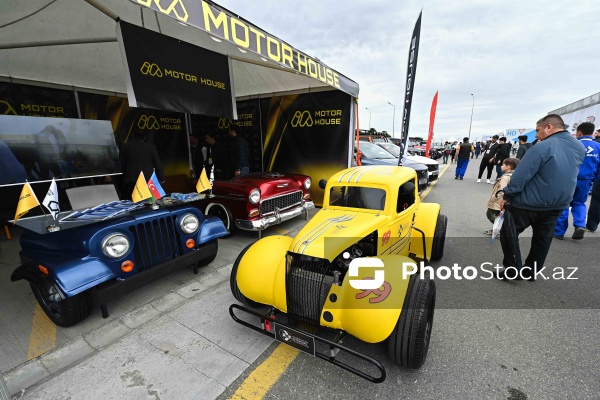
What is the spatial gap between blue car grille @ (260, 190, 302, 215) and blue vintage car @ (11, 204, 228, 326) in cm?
183

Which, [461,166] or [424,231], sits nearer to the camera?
[424,231]

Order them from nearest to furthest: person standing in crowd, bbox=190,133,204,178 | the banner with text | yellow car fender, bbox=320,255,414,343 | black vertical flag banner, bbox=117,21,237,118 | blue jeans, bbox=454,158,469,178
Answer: yellow car fender, bbox=320,255,414,343 < the banner with text < black vertical flag banner, bbox=117,21,237,118 < person standing in crowd, bbox=190,133,204,178 < blue jeans, bbox=454,158,469,178

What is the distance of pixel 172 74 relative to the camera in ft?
12.1

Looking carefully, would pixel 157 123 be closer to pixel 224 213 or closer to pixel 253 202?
pixel 224 213

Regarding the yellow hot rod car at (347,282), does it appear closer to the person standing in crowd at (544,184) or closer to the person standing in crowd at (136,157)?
the person standing in crowd at (544,184)

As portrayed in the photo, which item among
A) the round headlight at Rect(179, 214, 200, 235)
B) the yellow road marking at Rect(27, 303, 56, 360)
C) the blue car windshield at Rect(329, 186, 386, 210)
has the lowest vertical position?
the yellow road marking at Rect(27, 303, 56, 360)

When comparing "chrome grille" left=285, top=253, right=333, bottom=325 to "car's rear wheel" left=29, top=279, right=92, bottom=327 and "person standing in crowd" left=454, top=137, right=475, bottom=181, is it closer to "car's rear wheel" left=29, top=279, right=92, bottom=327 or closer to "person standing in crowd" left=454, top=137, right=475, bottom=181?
"car's rear wheel" left=29, top=279, right=92, bottom=327

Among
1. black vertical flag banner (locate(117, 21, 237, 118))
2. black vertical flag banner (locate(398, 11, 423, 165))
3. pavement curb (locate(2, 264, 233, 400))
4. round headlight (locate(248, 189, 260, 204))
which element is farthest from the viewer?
black vertical flag banner (locate(398, 11, 423, 165))

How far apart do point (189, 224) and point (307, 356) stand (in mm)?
1865

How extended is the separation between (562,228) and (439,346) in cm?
422

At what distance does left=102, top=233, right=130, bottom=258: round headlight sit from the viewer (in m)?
2.31

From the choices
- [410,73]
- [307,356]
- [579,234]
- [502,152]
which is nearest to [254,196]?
[307,356]

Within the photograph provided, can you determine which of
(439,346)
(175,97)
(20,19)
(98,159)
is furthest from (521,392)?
→ (20,19)

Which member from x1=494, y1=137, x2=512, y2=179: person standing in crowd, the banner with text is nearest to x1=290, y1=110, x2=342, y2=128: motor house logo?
the banner with text
